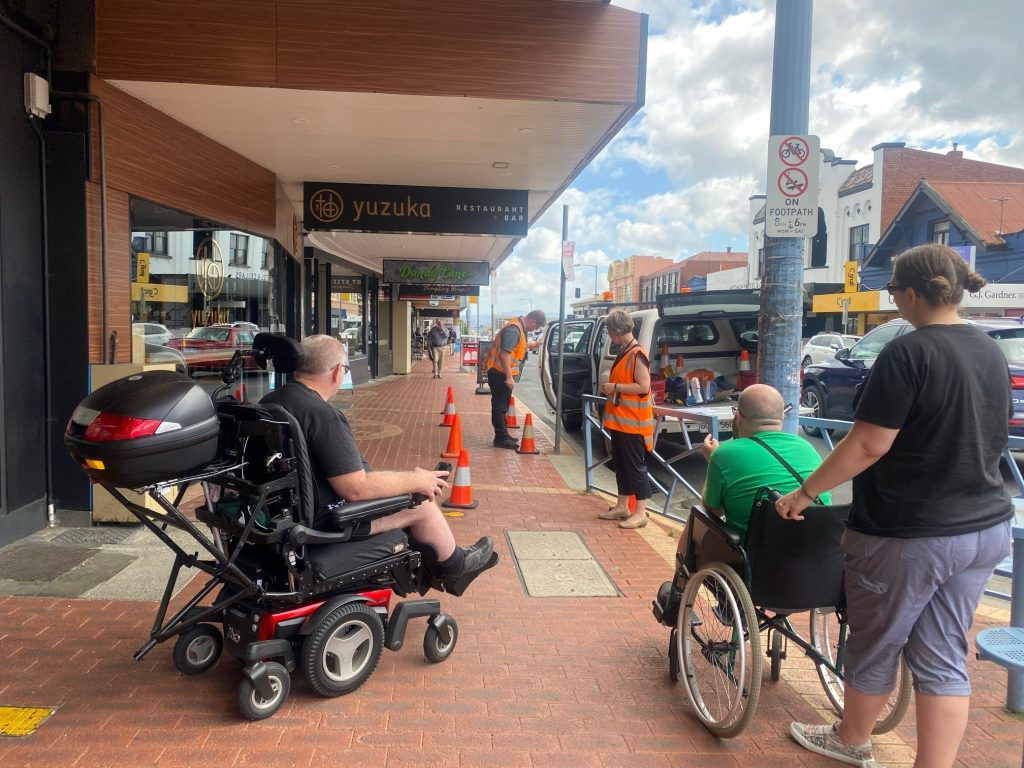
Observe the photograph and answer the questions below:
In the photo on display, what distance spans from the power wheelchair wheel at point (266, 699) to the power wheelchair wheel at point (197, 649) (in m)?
0.41

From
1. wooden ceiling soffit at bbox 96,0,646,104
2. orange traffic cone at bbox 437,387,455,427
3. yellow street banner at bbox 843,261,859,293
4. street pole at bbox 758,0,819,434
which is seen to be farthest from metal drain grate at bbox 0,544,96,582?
yellow street banner at bbox 843,261,859,293

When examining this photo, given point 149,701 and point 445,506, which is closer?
point 149,701

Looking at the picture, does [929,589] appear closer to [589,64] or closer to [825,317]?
[589,64]

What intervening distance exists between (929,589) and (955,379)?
27.5 inches

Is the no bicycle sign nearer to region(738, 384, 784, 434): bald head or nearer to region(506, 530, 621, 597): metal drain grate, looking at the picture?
region(738, 384, 784, 434): bald head

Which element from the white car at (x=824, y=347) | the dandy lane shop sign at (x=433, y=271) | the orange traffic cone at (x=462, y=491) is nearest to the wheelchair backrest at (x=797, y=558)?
the orange traffic cone at (x=462, y=491)

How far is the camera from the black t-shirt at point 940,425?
93.3 inches

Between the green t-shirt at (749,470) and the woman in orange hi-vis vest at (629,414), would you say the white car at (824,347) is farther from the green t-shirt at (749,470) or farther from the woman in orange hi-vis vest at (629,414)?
the green t-shirt at (749,470)

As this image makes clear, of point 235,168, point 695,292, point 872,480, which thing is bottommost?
point 872,480

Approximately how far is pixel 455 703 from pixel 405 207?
725cm

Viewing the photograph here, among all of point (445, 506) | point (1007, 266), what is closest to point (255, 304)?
point (445, 506)

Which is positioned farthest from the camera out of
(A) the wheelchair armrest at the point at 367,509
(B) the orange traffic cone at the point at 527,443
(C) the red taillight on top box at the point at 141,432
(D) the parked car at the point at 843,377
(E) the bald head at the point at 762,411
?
(D) the parked car at the point at 843,377

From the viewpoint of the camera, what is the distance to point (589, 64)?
575 cm

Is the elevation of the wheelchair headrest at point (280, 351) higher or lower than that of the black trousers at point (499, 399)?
higher
